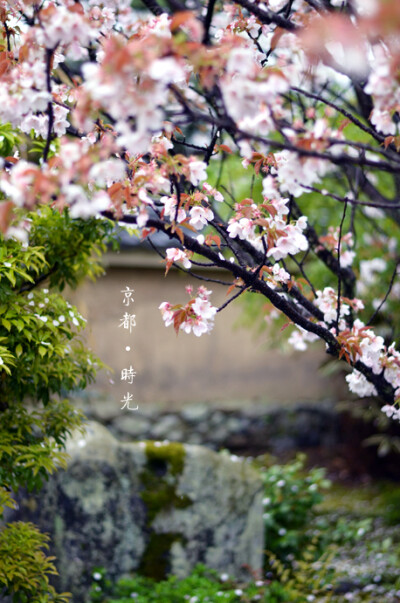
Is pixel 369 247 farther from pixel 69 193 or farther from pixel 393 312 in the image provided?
pixel 69 193

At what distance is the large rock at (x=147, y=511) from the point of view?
3.24 metres

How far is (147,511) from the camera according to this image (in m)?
3.48

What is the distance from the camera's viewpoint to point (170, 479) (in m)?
3.56

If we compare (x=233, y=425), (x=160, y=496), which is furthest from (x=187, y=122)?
(x=233, y=425)

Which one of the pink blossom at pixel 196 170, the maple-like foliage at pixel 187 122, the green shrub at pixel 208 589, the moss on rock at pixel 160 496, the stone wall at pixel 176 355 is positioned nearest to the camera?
the maple-like foliage at pixel 187 122

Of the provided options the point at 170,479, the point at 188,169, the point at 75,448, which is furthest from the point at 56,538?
the point at 188,169

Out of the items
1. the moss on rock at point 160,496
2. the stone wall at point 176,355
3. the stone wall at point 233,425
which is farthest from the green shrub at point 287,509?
the stone wall at point 233,425

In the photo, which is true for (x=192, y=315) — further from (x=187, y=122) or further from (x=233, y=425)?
(x=233, y=425)

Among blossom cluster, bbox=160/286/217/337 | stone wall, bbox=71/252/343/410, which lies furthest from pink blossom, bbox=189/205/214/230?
stone wall, bbox=71/252/343/410

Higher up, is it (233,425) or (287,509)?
(233,425)

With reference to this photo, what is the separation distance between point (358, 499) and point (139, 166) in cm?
471

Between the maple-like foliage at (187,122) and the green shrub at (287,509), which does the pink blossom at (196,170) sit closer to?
the maple-like foliage at (187,122)

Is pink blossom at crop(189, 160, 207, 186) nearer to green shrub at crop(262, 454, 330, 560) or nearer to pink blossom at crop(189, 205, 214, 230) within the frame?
pink blossom at crop(189, 205, 214, 230)

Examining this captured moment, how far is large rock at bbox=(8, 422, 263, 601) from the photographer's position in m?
3.24
